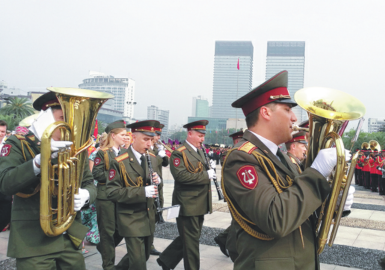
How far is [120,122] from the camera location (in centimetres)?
690

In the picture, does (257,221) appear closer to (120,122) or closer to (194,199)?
→ (194,199)

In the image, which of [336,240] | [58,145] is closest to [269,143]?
[58,145]

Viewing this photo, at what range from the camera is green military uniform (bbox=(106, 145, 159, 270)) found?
4379 mm

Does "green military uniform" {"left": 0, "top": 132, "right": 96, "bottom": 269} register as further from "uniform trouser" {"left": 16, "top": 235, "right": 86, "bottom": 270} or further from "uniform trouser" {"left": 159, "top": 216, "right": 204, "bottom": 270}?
"uniform trouser" {"left": 159, "top": 216, "right": 204, "bottom": 270}

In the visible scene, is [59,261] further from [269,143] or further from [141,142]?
[141,142]

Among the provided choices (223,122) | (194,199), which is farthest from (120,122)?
(223,122)

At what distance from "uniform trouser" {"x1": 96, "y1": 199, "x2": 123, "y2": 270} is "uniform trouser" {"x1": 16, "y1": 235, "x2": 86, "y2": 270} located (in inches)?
84.3

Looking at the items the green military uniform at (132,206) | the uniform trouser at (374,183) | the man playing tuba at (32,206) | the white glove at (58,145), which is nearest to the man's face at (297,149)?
the green military uniform at (132,206)

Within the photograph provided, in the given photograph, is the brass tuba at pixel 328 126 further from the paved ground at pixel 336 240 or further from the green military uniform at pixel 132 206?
the paved ground at pixel 336 240

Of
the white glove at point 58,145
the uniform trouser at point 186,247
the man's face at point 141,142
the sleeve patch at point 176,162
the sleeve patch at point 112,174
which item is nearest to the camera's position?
the white glove at point 58,145

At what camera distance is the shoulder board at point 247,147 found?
2400mm

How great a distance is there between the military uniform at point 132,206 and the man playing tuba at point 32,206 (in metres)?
1.21

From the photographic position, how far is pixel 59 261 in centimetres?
307

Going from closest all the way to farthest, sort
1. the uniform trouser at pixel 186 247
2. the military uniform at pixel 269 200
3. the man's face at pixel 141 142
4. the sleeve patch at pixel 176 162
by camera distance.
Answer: the military uniform at pixel 269 200, the man's face at pixel 141 142, the uniform trouser at pixel 186 247, the sleeve patch at pixel 176 162
